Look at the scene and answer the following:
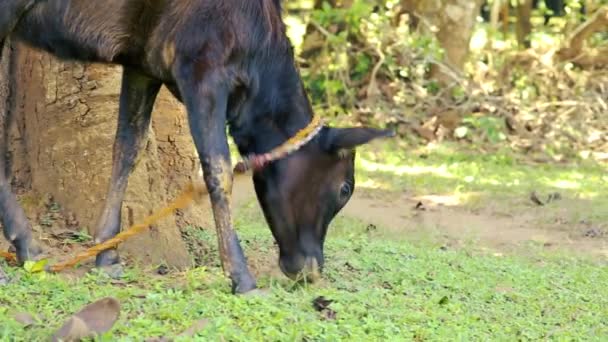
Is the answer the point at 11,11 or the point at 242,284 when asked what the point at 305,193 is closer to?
the point at 242,284

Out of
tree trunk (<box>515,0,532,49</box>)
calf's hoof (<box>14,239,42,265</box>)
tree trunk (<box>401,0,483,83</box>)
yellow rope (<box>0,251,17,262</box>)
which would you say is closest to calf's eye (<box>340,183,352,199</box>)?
calf's hoof (<box>14,239,42,265</box>)

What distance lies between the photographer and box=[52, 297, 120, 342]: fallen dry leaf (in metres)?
3.71

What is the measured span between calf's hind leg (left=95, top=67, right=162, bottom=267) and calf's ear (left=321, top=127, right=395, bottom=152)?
0.87 meters

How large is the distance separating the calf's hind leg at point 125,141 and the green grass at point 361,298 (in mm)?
236

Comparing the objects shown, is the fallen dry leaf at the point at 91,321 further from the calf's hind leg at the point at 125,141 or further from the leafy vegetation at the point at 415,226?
the calf's hind leg at the point at 125,141

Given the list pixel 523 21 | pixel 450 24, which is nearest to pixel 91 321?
pixel 450 24

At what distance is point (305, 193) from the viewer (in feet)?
16.5

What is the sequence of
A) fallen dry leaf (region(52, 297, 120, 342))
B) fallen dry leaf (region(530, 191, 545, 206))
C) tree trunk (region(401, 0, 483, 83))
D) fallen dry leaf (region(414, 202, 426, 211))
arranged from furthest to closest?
tree trunk (region(401, 0, 483, 83))
fallen dry leaf (region(530, 191, 545, 206))
fallen dry leaf (region(414, 202, 426, 211))
fallen dry leaf (region(52, 297, 120, 342))

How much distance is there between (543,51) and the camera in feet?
39.2

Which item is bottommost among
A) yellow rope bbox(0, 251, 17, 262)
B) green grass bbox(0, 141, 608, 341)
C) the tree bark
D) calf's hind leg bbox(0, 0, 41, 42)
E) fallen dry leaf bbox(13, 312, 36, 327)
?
green grass bbox(0, 141, 608, 341)

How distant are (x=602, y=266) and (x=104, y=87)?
10.9 ft

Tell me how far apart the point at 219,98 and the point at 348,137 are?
663mm

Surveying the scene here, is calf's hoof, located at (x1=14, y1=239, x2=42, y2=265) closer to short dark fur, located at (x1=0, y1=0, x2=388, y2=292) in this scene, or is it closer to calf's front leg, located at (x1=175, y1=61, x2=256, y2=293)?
short dark fur, located at (x1=0, y1=0, x2=388, y2=292)

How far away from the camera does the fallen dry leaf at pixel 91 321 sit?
12.2 ft
